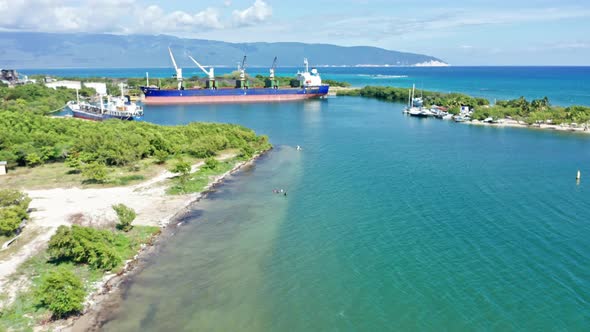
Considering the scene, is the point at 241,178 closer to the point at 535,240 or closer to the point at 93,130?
the point at 93,130

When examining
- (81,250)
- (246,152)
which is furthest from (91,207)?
(246,152)

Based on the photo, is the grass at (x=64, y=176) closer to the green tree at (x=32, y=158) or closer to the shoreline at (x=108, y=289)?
the green tree at (x=32, y=158)

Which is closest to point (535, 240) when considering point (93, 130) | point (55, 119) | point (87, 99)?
point (93, 130)

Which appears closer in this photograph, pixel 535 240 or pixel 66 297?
pixel 66 297

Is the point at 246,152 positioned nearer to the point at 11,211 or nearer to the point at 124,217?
the point at 124,217

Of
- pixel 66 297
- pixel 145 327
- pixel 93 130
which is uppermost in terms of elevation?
pixel 93 130

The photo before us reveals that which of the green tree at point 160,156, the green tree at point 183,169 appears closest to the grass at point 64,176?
the green tree at point 160,156
